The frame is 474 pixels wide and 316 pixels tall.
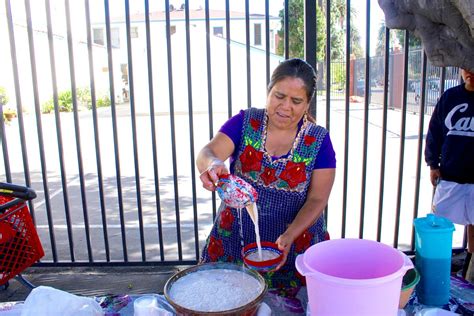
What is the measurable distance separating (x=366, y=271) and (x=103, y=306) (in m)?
0.83

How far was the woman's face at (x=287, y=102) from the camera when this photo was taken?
1.69 meters

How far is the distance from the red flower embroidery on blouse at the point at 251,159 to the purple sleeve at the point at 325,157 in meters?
0.24

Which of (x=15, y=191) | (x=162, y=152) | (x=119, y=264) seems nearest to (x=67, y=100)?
(x=162, y=152)

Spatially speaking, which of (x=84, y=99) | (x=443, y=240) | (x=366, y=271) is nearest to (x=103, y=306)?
(x=366, y=271)

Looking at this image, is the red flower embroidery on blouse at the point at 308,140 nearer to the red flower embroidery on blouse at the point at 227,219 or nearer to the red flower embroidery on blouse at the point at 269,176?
the red flower embroidery on blouse at the point at 269,176

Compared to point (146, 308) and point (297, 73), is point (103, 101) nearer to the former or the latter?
point (297, 73)

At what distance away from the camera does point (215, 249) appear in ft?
5.98

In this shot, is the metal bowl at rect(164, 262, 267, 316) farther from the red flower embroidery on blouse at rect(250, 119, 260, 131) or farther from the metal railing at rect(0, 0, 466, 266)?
the metal railing at rect(0, 0, 466, 266)

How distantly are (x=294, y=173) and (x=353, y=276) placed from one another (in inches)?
22.8

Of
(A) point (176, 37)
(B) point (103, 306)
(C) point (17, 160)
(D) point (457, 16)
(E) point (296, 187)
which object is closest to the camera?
(B) point (103, 306)

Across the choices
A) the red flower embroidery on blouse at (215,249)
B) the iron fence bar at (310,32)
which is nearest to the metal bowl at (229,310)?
the red flower embroidery on blouse at (215,249)

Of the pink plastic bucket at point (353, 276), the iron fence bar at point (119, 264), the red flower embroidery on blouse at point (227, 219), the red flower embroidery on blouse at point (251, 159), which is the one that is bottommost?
the iron fence bar at point (119, 264)

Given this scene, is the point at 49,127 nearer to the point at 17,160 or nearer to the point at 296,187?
the point at 17,160

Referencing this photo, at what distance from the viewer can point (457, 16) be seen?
1.57 meters
